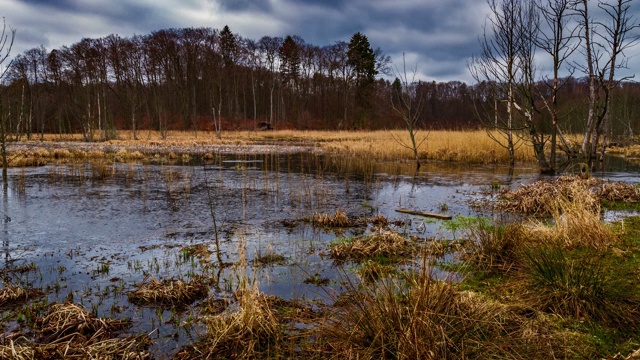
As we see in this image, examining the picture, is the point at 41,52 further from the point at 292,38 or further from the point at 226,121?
the point at 292,38

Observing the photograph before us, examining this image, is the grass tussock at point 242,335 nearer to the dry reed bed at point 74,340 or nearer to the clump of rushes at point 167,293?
the dry reed bed at point 74,340

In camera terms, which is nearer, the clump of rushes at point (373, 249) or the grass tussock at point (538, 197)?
the clump of rushes at point (373, 249)

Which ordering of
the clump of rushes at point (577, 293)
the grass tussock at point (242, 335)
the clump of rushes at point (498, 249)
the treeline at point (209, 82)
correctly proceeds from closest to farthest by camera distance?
the grass tussock at point (242, 335) → the clump of rushes at point (577, 293) → the clump of rushes at point (498, 249) → the treeline at point (209, 82)

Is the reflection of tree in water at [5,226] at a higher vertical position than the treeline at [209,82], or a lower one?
lower

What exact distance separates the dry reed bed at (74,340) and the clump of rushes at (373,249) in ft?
9.26

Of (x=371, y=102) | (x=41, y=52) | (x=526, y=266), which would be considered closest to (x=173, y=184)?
(x=526, y=266)

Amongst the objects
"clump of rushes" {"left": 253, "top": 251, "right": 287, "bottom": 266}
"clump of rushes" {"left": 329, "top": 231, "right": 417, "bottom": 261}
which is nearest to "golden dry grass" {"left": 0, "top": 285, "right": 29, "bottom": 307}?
"clump of rushes" {"left": 253, "top": 251, "right": 287, "bottom": 266}

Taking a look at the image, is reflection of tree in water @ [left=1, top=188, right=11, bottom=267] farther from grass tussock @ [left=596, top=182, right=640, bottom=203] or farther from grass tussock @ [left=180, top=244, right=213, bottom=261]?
grass tussock @ [left=596, top=182, right=640, bottom=203]

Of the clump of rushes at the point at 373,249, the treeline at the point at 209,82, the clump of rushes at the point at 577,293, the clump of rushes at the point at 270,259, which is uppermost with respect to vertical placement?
the treeline at the point at 209,82

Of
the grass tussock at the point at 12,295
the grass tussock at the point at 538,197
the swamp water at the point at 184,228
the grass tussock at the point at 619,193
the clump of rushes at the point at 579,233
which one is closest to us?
the grass tussock at the point at 12,295

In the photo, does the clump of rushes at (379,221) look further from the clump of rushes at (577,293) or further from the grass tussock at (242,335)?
the grass tussock at (242,335)

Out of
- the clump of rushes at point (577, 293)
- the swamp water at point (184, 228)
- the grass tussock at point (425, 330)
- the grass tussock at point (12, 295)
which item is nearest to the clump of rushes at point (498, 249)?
the clump of rushes at point (577, 293)

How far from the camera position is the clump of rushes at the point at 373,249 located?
18.3 ft

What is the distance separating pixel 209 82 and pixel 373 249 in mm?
47869
